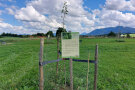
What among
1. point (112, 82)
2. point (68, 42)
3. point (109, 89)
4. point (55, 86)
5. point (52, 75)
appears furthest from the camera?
point (112, 82)

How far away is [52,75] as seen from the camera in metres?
3.90

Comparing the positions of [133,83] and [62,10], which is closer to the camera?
[62,10]

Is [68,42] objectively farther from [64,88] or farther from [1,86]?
[1,86]

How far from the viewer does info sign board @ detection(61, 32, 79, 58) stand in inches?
98.8

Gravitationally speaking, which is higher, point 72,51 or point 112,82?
point 72,51

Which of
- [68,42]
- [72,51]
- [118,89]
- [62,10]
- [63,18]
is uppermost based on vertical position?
[62,10]

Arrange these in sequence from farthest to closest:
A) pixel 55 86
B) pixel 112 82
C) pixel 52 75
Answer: pixel 112 82
pixel 52 75
pixel 55 86

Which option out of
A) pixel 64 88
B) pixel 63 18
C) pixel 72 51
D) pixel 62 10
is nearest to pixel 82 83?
pixel 64 88

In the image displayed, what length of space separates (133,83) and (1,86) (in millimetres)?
5048

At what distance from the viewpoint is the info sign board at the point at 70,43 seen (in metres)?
2.51

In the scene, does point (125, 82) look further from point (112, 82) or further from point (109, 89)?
point (109, 89)

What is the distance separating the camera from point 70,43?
8.28 ft

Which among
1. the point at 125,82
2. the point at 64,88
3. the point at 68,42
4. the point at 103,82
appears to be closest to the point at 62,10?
the point at 68,42

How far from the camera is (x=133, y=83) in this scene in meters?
4.03
